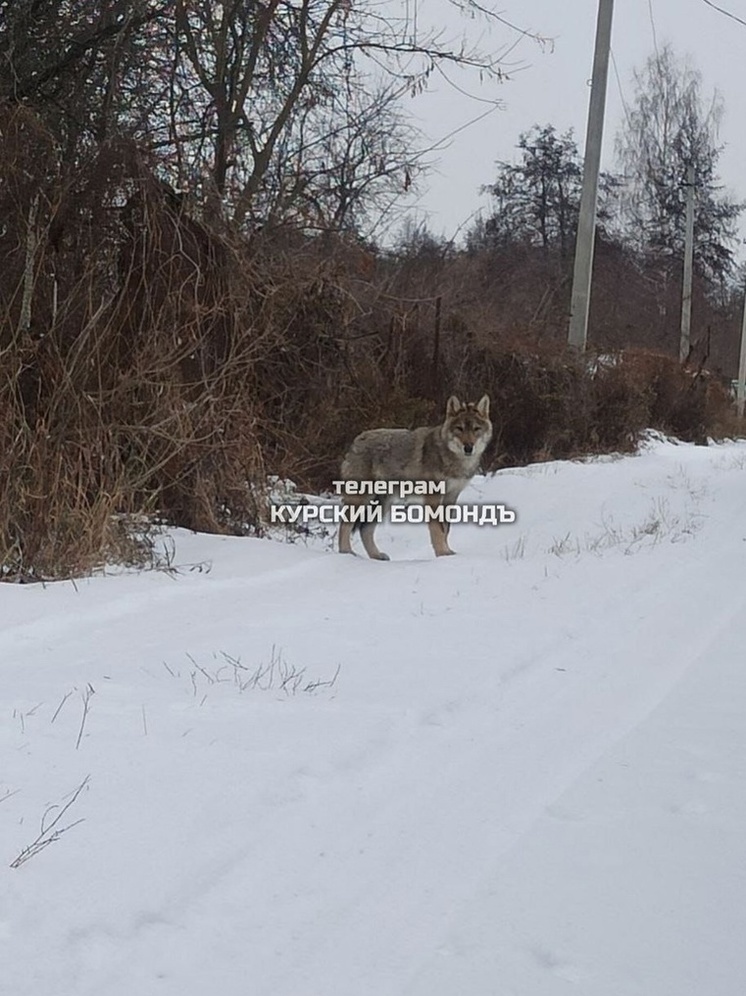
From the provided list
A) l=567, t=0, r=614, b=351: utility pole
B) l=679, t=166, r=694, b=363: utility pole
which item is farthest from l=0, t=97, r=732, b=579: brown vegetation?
l=679, t=166, r=694, b=363: utility pole

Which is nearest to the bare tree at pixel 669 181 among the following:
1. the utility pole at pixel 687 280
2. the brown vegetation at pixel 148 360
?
the utility pole at pixel 687 280

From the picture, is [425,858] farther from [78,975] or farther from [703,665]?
[703,665]

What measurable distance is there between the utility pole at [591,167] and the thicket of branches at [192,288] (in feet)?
7.64

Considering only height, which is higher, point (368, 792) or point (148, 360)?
point (148, 360)

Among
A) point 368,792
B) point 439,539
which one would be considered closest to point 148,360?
point 439,539

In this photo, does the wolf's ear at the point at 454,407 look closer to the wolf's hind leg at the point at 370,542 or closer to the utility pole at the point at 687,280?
the wolf's hind leg at the point at 370,542

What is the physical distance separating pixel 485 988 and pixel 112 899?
970mm

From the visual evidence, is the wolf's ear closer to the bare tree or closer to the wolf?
the wolf

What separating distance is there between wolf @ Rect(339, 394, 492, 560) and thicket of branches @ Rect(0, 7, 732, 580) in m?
1.00

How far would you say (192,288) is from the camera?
8.29 meters

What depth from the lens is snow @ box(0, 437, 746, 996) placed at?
89.7 inches

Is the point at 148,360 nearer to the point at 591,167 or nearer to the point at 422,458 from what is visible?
the point at 422,458

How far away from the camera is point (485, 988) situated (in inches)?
86.0

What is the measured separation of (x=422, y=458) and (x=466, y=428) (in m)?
0.50
